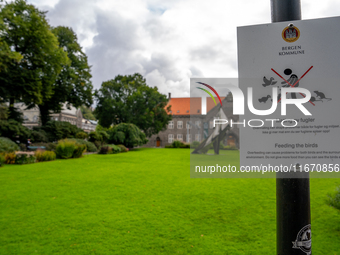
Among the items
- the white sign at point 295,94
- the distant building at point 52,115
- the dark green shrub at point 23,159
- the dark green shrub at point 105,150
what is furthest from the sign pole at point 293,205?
the distant building at point 52,115

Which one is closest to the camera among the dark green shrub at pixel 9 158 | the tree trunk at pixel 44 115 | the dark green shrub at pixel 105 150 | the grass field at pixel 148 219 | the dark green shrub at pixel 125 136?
the grass field at pixel 148 219

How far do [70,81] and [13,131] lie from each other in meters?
11.8

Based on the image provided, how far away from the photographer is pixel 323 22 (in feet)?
5.20

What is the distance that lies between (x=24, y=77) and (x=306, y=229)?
26503 mm

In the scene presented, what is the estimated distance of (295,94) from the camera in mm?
1604

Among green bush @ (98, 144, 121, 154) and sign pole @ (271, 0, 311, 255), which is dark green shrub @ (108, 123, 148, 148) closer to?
green bush @ (98, 144, 121, 154)

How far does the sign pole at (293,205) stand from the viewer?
5.41ft

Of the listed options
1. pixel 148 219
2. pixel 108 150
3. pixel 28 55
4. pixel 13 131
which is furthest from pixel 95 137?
pixel 148 219

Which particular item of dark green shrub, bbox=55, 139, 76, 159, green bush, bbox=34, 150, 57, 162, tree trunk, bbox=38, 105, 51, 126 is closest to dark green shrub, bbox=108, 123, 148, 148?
tree trunk, bbox=38, 105, 51, 126

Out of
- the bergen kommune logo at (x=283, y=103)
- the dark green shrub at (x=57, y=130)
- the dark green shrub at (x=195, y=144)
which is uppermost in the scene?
the dark green shrub at (x=57, y=130)

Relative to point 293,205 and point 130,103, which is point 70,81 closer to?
point 130,103

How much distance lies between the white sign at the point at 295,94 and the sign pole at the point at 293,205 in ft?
0.39

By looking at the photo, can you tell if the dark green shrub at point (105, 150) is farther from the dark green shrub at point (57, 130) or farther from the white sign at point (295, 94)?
the white sign at point (295, 94)

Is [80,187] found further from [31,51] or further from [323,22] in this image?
[31,51]
